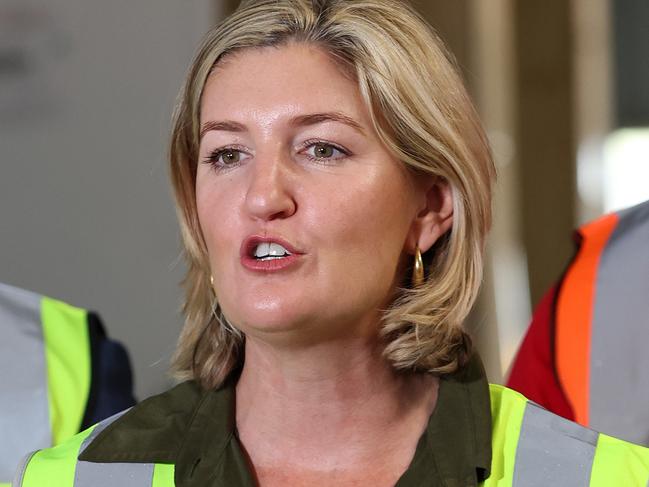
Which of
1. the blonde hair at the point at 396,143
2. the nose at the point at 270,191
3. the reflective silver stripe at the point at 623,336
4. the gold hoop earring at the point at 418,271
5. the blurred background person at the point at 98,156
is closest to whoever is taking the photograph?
the nose at the point at 270,191

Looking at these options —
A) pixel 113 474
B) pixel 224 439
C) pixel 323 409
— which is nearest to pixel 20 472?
pixel 113 474

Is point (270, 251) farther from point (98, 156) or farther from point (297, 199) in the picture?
point (98, 156)

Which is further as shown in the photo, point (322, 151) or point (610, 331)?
point (610, 331)

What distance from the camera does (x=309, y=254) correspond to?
176 cm

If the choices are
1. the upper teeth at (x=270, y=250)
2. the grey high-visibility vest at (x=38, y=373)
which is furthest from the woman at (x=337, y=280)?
the grey high-visibility vest at (x=38, y=373)

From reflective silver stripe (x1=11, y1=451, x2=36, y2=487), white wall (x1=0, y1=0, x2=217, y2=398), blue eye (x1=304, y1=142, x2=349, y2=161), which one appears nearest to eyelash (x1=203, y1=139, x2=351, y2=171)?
blue eye (x1=304, y1=142, x2=349, y2=161)

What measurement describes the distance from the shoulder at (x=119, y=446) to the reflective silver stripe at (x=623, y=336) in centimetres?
64

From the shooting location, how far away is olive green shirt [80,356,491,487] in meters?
1.82

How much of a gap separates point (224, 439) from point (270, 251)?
0.29 meters

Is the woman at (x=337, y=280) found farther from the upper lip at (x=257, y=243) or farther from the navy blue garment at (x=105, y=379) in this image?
the navy blue garment at (x=105, y=379)

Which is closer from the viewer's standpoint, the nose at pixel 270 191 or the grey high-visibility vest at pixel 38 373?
the nose at pixel 270 191

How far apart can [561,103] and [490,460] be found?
3.64m

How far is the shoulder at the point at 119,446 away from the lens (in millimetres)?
1867

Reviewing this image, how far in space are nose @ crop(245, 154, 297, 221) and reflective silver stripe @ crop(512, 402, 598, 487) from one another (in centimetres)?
45
